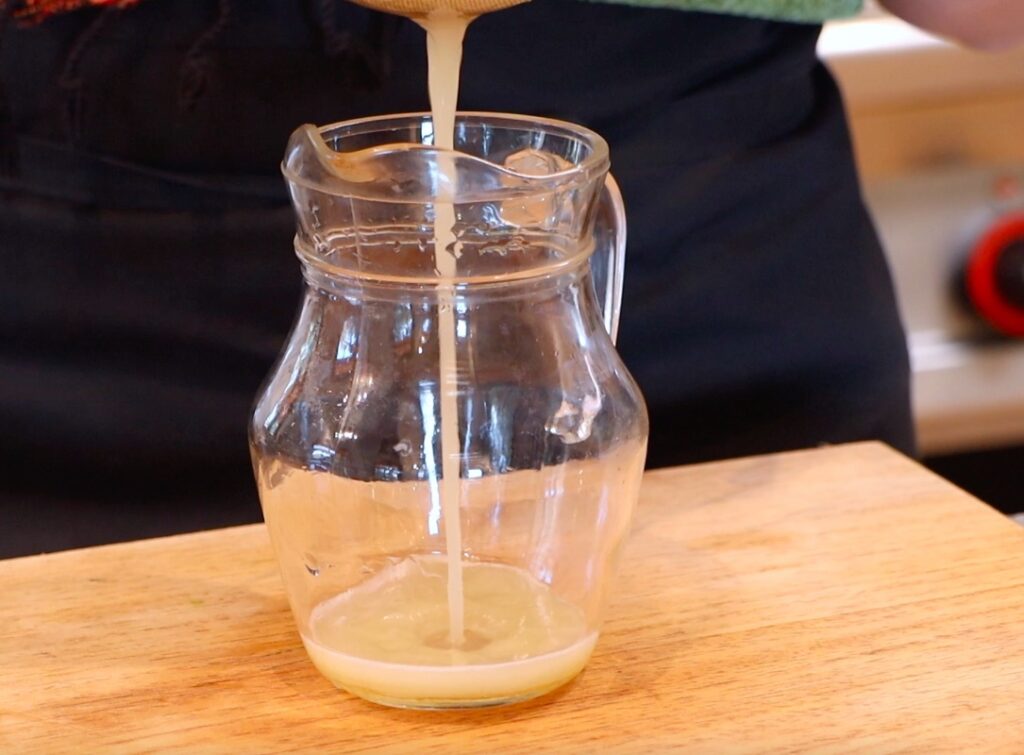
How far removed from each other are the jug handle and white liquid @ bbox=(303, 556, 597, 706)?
104 mm

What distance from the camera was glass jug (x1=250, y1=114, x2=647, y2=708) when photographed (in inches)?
19.6

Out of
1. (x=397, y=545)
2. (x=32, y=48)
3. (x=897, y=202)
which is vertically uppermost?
(x=32, y=48)

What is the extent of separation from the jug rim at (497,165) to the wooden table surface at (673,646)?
0.56ft

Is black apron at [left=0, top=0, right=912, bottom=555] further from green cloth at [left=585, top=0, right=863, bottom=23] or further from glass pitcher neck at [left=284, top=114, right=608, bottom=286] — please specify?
glass pitcher neck at [left=284, top=114, right=608, bottom=286]

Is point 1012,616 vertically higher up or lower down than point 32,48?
lower down

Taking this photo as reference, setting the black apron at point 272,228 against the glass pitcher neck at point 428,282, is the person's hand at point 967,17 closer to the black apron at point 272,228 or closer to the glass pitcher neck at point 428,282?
the black apron at point 272,228

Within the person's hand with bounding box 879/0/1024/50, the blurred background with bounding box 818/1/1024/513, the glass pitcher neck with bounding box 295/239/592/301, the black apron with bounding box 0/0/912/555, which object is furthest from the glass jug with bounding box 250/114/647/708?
the blurred background with bounding box 818/1/1024/513

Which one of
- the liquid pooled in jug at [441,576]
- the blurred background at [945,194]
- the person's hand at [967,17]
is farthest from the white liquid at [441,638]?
the blurred background at [945,194]

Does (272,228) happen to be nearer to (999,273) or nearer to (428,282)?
(428,282)

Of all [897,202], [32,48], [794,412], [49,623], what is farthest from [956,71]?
[49,623]

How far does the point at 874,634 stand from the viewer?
21.5 inches

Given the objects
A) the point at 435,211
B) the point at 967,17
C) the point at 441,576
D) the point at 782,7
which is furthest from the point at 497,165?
the point at 967,17

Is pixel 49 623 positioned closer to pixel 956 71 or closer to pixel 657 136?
pixel 657 136

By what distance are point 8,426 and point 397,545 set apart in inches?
11.4
